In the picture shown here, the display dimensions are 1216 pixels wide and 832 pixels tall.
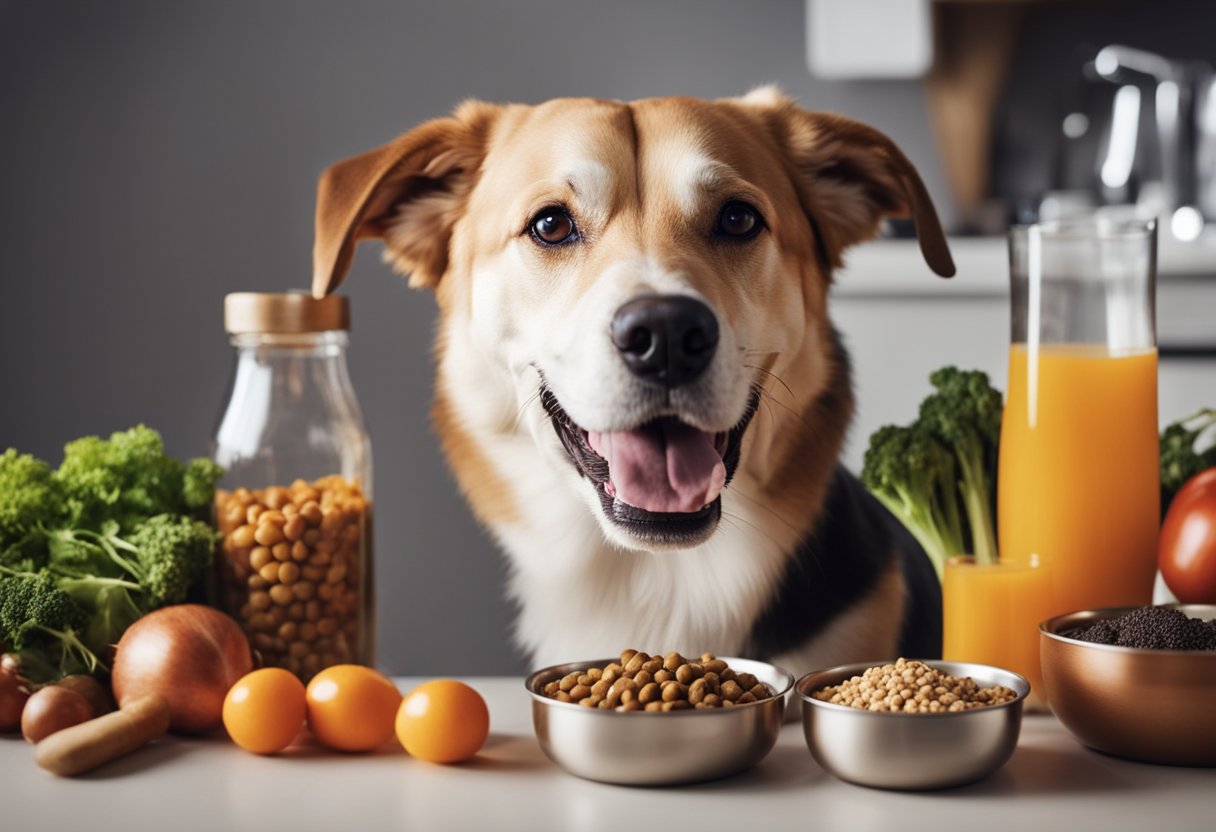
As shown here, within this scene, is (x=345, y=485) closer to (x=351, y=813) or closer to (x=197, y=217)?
(x=351, y=813)

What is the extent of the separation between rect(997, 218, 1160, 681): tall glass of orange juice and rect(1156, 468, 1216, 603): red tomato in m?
0.02

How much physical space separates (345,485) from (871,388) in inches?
76.8

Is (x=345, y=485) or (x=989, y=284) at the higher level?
(x=989, y=284)

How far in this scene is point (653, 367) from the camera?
1097 mm

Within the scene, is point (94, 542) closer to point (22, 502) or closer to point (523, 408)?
point (22, 502)

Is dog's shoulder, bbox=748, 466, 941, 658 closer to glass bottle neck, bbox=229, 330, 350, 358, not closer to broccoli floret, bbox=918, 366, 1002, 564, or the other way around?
broccoli floret, bbox=918, 366, 1002, 564

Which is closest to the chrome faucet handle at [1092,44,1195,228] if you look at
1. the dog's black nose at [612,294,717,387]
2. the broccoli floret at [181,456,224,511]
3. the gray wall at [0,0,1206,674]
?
the gray wall at [0,0,1206,674]

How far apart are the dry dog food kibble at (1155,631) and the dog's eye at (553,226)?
0.66 m

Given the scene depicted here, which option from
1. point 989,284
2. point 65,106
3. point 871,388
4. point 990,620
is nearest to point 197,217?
point 65,106

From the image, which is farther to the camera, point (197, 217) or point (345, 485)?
point (197, 217)

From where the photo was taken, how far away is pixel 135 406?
3.51 metres

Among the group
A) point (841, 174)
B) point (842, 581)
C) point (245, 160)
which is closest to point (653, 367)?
point (842, 581)

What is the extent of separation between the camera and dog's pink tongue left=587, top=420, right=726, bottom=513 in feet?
3.78

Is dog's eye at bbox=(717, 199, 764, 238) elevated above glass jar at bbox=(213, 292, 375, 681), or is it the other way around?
dog's eye at bbox=(717, 199, 764, 238)
